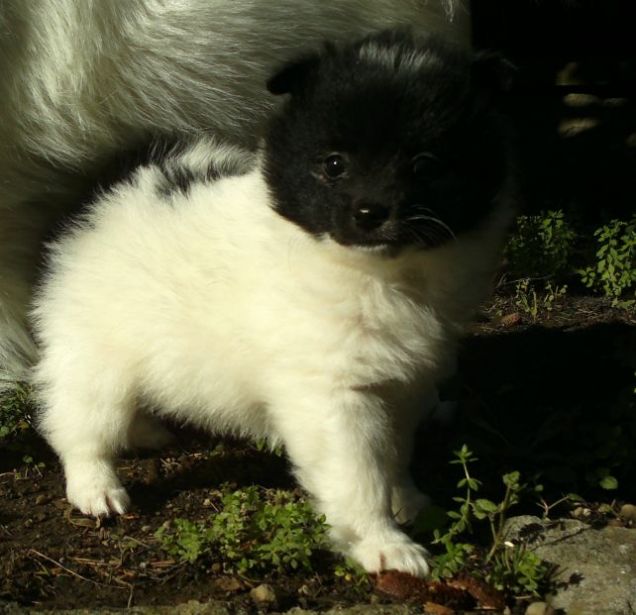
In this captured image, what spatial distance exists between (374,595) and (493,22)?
3.30m

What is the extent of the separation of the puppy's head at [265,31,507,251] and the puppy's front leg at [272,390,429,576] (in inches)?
18.4

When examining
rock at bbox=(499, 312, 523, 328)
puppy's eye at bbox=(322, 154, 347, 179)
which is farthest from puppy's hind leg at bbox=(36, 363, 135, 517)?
rock at bbox=(499, 312, 523, 328)

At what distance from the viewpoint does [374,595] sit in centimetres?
278

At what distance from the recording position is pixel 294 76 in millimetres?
2820

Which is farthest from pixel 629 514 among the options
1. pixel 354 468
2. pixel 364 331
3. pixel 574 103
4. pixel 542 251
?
pixel 574 103

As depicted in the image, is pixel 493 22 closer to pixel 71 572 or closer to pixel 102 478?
pixel 102 478

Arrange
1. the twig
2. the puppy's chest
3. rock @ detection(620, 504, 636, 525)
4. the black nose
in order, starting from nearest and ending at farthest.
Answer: the black nose, the puppy's chest, the twig, rock @ detection(620, 504, 636, 525)

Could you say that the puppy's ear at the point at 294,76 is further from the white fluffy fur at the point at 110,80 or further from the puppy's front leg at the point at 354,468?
the white fluffy fur at the point at 110,80

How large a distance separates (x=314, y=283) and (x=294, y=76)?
0.54 metres

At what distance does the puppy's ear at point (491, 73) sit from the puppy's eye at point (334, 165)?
1.36 feet

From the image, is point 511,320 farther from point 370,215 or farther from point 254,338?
point 370,215

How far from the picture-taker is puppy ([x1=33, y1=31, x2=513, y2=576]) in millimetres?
2637

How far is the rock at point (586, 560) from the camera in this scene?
2694mm

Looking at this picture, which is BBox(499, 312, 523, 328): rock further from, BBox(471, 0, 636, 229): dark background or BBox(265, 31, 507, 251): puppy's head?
BBox(265, 31, 507, 251): puppy's head
